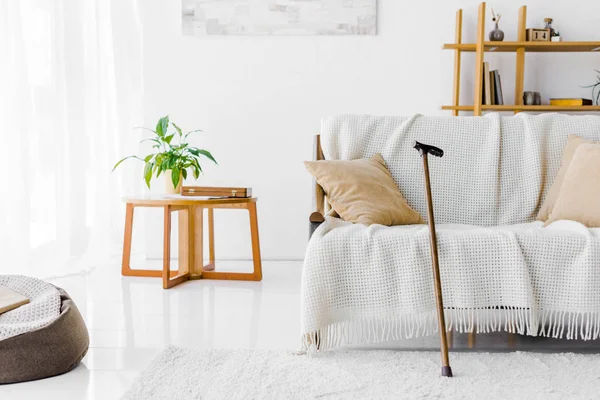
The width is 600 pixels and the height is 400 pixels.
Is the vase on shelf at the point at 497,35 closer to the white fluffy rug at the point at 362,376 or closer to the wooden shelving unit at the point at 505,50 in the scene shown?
the wooden shelving unit at the point at 505,50

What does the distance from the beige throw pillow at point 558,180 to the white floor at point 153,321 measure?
114 centimetres

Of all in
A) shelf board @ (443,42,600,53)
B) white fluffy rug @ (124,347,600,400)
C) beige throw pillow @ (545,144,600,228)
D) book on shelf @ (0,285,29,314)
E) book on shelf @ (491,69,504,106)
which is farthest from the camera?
book on shelf @ (491,69,504,106)

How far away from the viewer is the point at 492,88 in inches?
165

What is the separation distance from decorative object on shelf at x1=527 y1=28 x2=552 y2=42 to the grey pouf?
3.32 meters

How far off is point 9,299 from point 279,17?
2.69 m

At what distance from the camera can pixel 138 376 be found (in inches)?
76.7

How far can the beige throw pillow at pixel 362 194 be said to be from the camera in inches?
101

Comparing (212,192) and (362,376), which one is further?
(212,192)

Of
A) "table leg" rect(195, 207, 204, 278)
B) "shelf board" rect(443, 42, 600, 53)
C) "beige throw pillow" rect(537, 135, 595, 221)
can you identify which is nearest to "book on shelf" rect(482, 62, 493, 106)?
"shelf board" rect(443, 42, 600, 53)

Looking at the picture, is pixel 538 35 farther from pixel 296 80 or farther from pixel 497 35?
pixel 296 80

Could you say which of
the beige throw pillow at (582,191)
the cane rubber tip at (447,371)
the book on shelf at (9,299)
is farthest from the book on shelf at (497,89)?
the book on shelf at (9,299)

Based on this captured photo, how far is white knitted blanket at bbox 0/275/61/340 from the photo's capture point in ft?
6.31

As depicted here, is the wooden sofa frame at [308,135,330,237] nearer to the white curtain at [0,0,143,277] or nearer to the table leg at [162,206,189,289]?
the table leg at [162,206,189,289]

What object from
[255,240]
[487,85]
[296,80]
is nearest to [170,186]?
[255,240]
